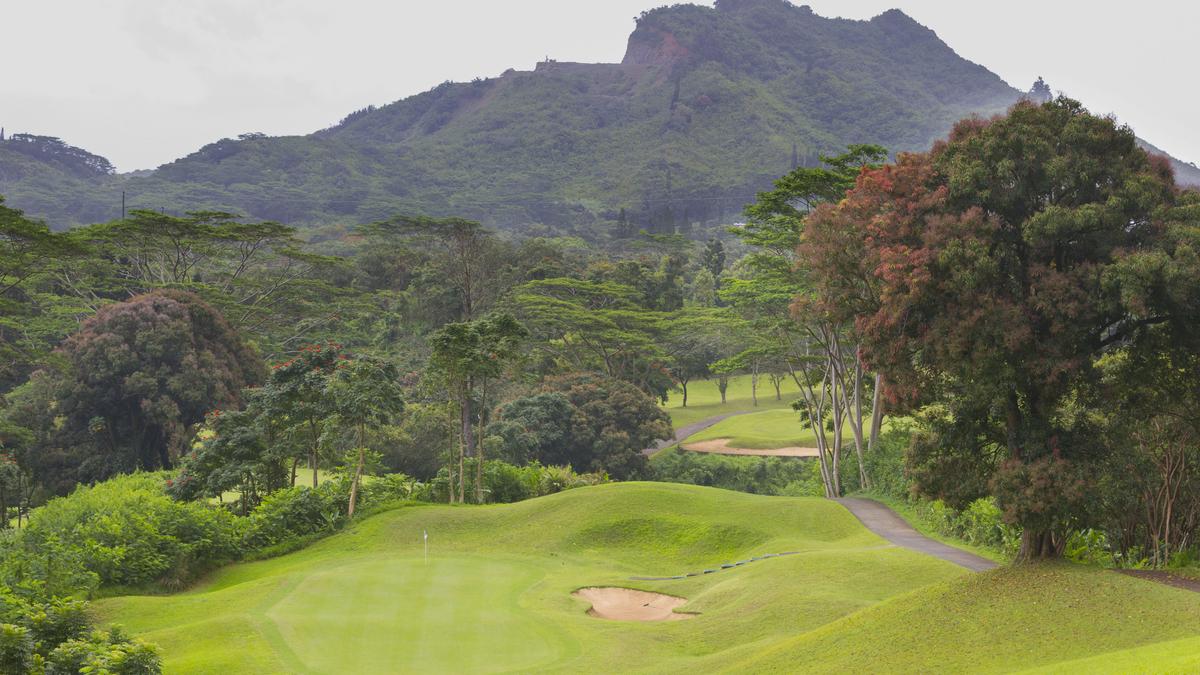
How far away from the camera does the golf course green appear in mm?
11930

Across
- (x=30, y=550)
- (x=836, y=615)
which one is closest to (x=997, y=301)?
(x=836, y=615)

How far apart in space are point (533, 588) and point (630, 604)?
2141 mm

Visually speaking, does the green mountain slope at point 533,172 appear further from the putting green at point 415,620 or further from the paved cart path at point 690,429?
the putting green at point 415,620

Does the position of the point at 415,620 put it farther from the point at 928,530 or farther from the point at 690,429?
the point at 690,429

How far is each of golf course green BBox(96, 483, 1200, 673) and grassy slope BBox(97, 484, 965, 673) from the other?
6cm

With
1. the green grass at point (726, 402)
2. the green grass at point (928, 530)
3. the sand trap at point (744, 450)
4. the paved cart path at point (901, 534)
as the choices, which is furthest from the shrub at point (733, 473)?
the green grass at point (726, 402)

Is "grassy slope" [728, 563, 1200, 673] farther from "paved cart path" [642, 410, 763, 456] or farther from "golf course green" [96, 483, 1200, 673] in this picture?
"paved cart path" [642, 410, 763, 456]

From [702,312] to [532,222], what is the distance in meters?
101

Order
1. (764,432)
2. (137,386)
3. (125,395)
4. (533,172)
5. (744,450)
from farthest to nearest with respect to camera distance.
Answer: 1. (533,172)
2. (764,432)
3. (744,450)
4. (125,395)
5. (137,386)

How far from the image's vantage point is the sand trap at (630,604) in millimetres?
18344

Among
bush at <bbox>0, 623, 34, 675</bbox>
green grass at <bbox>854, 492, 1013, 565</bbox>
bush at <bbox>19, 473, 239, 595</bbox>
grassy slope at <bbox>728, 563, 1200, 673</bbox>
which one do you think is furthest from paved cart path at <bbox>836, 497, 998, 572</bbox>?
bush at <bbox>19, 473, 239, 595</bbox>

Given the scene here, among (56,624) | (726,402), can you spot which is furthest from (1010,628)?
(726,402)

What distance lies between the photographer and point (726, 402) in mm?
71438

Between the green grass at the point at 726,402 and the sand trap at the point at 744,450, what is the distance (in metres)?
7.89
